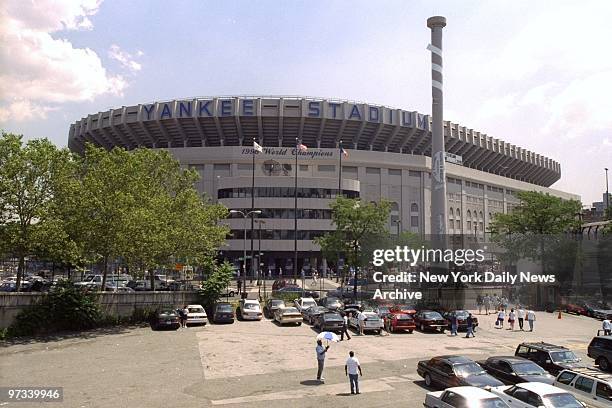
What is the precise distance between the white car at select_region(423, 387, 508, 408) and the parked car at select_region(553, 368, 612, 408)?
4200 millimetres

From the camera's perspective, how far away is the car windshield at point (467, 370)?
16.6m

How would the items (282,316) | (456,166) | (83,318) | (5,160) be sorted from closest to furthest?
(5,160), (83,318), (282,316), (456,166)

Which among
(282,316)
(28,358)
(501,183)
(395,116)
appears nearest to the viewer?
(28,358)

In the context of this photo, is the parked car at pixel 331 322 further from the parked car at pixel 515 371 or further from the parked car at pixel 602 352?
the parked car at pixel 602 352

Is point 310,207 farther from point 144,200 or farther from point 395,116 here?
point 144,200

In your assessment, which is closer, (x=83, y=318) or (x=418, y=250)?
(x=83, y=318)

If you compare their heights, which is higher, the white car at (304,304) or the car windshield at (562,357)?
the white car at (304,304)

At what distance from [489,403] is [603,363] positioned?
12.5 metres

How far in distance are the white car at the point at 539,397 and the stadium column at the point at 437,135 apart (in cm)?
4308

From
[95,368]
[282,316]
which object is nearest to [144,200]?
[282,316]

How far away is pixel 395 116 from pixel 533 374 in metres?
81.5

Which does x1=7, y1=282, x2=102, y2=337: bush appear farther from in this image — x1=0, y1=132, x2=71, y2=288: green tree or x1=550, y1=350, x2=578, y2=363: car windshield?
x1=550, y1=350, x2=578, y2=363: car windshield

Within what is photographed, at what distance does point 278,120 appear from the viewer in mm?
90625

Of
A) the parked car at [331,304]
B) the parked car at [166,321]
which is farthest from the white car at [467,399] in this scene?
the parked car at [331,304]
